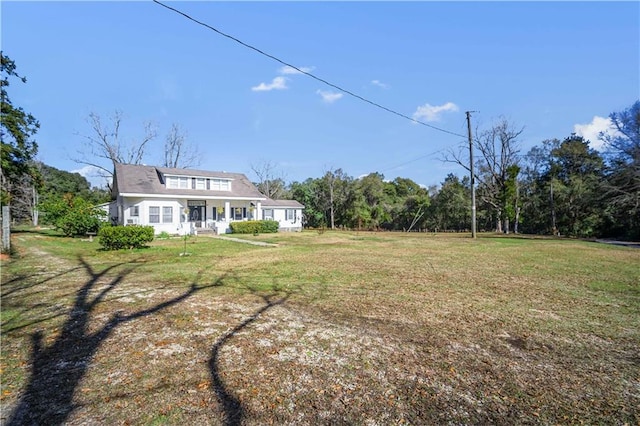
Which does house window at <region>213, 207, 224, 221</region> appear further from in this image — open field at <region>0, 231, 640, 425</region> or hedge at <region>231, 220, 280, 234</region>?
open field at <region>0, 231, 640, 425</region>

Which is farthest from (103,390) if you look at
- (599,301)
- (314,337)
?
(599,301)

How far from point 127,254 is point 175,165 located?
26554mm

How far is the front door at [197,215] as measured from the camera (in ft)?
77.8

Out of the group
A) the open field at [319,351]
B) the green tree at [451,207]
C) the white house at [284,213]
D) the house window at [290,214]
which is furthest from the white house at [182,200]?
the green tree at [451,207]

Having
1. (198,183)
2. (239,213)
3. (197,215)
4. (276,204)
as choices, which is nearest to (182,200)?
(197,215)

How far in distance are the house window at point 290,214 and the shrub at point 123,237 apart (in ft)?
57.4

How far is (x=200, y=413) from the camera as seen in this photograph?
238 cm

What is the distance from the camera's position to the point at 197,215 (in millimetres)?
24094

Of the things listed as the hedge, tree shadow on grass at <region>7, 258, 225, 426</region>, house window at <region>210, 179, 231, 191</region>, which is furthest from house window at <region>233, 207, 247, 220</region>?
tree shadow on grass at <region>7, 258, 225, 426</region>

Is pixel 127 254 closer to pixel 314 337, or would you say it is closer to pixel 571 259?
pixel 314 337

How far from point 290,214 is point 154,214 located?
12725 mm

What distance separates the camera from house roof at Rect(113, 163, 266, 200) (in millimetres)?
21172

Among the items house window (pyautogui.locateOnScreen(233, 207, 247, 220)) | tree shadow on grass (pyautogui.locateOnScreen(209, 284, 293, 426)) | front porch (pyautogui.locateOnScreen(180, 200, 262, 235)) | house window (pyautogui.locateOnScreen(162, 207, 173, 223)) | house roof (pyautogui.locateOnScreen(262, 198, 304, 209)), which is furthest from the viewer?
house roof (pyautogui.locateOnScreen(262, 198, 304, 209))

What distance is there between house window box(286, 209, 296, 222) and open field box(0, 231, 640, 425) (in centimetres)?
2345
